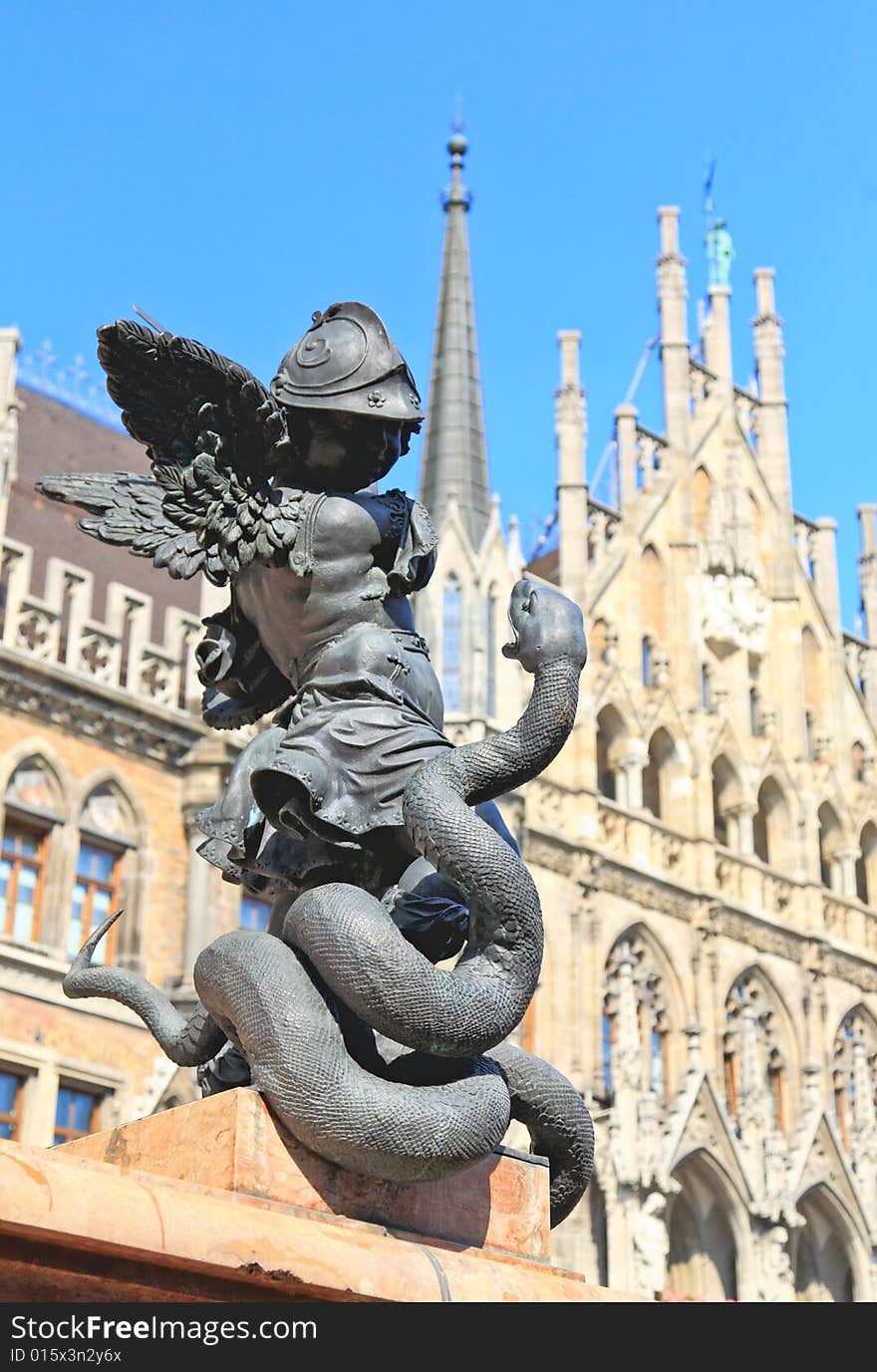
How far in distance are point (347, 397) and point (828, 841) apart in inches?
856

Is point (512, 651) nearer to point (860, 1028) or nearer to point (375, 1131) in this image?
point (375, 1131)

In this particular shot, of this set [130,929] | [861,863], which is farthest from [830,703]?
[130,929]

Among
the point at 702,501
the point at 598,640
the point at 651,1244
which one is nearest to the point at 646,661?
the point at 598,640

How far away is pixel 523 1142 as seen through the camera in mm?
16922

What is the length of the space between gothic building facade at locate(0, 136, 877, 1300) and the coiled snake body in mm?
11556

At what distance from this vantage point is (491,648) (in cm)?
2102

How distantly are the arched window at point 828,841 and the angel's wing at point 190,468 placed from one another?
2152 centimetres

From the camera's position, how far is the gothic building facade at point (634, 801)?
17516mm

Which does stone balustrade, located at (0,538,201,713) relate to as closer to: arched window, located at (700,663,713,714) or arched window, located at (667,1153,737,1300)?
arched window, located at (667,1153,737,1300)

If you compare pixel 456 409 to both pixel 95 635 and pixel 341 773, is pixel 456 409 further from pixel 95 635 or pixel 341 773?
pixel 341 773

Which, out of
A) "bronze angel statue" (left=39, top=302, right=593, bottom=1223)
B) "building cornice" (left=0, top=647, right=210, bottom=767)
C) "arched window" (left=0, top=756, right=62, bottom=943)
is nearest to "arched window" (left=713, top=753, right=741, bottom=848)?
"building cornice" (left=0, top=647, right=210, bottom=767)

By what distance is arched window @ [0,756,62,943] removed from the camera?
1691cm

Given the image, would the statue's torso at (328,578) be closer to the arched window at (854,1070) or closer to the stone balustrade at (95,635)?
the stone balustrade at (95,635)

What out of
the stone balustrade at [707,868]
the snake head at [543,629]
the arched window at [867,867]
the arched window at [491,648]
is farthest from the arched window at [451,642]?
the snake head at [543,629]
